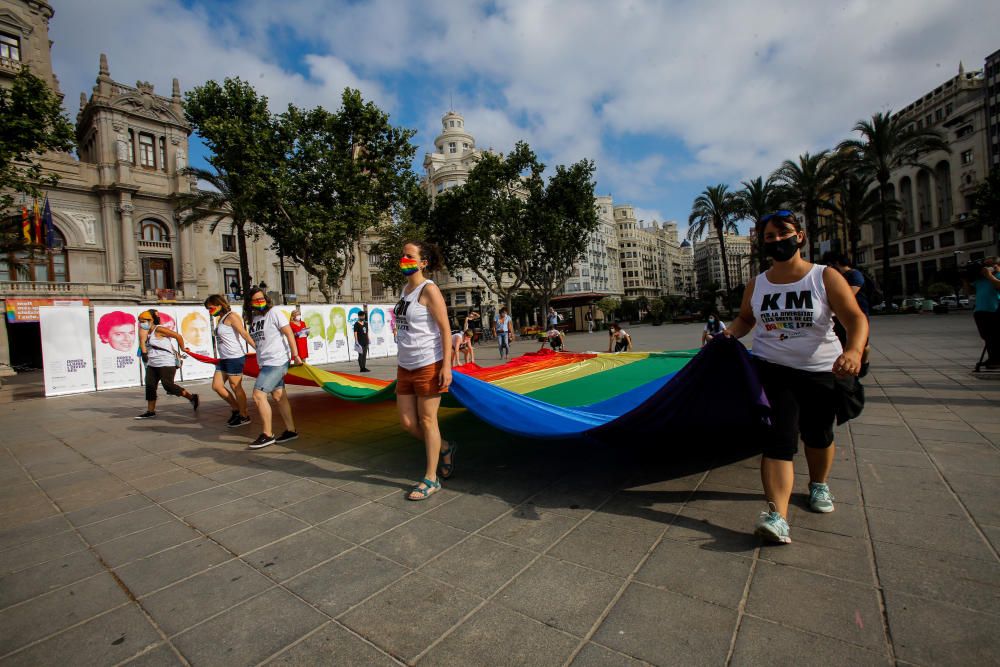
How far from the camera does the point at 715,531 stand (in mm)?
2535

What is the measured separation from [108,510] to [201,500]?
659 mm

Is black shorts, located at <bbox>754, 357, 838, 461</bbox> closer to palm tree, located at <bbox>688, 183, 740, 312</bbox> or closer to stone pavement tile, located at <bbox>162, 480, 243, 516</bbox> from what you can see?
stone pavement tile, located at <bbox>162, 480, 243, 516</bbox>

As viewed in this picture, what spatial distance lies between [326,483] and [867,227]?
7700 centimetres

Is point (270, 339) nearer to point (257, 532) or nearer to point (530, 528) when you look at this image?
point (257, 532)

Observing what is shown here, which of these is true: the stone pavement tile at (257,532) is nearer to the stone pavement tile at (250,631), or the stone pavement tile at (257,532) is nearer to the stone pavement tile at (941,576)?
the stone pavement tile at (250,631)

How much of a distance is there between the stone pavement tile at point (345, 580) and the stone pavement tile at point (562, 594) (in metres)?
0.62

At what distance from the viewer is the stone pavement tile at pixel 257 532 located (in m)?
2.74

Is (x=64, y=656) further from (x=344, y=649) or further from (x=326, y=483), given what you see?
(x=326, y=483)

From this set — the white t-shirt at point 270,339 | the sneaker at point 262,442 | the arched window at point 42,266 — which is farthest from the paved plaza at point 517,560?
the arched window at point 42,266

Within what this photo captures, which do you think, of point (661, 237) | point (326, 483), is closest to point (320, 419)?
point (326, 483)

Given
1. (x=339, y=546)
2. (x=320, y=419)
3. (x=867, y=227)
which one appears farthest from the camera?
(x=867, y=227)

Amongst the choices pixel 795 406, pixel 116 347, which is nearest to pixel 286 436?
pixel 795 406

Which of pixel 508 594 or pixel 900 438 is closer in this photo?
pixel 508 594

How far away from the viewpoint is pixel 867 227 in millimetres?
60406
